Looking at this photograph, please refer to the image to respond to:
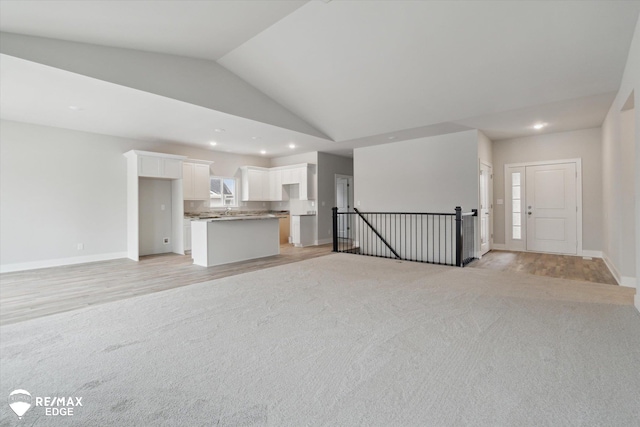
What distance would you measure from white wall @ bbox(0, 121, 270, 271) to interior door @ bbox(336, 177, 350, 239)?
18.5 feet

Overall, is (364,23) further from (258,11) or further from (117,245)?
(117,245)

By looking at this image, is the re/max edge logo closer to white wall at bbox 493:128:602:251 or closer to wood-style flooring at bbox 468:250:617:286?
wood-style flooring at bbox 468:250:617:286

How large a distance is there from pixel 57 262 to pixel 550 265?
948 cm

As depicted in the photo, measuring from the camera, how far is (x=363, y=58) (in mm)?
4363

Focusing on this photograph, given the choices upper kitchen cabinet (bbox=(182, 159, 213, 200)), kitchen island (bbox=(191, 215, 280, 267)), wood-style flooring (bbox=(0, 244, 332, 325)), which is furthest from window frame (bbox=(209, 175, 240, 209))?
kitchen island (bbox=(191, 215, 280, 267))

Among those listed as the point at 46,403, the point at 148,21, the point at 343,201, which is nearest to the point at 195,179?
the point at 148,21

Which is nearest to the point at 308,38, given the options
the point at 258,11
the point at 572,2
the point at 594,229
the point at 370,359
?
the point at 258,11

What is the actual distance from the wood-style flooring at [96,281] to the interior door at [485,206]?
13.0ft

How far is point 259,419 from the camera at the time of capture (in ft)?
5.02

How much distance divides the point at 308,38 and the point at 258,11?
836mm

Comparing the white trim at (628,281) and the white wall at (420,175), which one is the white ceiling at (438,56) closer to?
the white wall at (420,175)

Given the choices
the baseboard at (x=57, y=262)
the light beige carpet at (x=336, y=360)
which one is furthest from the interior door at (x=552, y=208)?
the baseboard at (x=57, y=262)

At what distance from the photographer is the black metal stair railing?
6.00 meters

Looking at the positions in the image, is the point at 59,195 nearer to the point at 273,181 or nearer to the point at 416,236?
the point at 273,181
